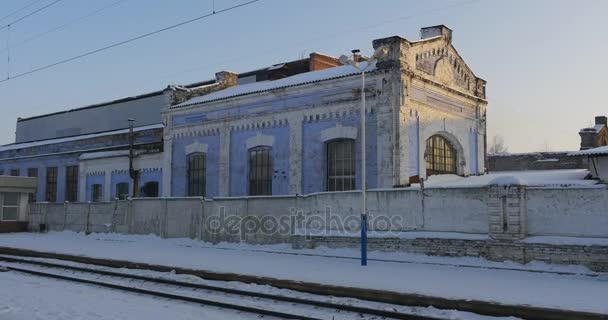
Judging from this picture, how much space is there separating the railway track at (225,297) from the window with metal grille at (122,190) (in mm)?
15817

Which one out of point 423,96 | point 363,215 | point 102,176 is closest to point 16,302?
point 363,215

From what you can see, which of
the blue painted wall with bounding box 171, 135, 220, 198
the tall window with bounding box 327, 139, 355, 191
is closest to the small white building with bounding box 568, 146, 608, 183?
the tall window with bounding box 327, 139, 355, 191

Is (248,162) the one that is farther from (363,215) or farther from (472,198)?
(472,198)

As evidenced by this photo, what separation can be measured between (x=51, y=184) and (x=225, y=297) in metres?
31.5

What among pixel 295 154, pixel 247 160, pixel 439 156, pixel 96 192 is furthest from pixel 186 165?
pixel 439 156

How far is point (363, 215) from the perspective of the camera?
15266 mm

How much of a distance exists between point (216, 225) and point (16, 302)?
36.4 feet

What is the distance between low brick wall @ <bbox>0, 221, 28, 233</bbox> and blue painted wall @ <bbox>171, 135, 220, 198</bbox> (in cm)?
1051

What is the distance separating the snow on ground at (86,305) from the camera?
8.95 m

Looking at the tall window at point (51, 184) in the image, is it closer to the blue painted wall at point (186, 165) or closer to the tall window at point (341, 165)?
the blue painted wall at point (186, 165)

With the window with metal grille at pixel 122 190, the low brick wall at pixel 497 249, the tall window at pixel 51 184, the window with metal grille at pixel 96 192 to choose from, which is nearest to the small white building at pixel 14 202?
the window with metal grille at pixel 96 192

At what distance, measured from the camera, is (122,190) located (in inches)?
1241

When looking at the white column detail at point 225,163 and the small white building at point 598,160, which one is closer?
the small white building at point 598,160

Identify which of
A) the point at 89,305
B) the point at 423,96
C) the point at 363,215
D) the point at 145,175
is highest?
the point at 423,96
